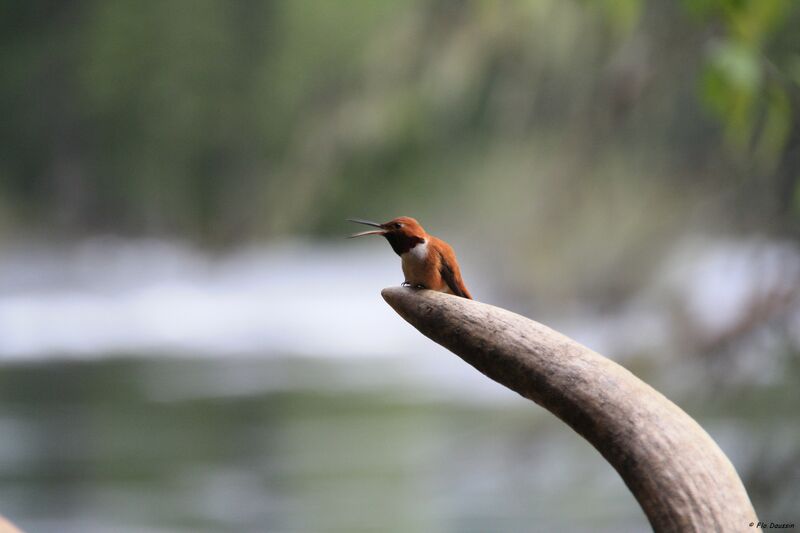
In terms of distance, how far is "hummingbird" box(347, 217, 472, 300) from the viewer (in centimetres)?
29

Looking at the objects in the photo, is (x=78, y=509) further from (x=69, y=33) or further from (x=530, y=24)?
(x=530, y=24)

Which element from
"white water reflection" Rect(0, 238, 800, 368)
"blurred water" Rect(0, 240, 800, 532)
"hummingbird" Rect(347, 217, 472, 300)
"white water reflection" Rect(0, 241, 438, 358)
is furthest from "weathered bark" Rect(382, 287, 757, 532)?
"white water reflection" Rect(0, 241, 438, 358)

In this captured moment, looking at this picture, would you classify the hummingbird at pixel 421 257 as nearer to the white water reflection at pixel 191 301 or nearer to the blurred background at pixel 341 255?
the blurred background at pixel 341 255

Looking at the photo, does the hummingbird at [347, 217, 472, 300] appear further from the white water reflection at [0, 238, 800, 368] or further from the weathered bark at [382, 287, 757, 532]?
the white water reflection at [0, 238, 800, 368]

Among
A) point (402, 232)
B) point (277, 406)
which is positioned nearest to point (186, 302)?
point (277, 406)

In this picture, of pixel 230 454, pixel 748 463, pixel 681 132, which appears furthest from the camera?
pixel 230 454

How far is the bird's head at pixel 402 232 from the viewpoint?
0.29 meters

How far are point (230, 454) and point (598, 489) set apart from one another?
516 millimetres

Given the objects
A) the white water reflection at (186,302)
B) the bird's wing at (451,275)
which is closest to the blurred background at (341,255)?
the white water reflection at (186,302)

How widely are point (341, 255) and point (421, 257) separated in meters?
1.22

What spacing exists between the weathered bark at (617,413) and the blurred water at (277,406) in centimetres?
74

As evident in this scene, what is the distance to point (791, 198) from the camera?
686 millimetres

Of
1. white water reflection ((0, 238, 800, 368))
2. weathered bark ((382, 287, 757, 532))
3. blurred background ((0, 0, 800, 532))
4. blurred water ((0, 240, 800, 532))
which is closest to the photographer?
weathered bark ((382, 287, 757, 532))

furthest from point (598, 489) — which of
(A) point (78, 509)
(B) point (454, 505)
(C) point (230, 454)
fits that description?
(A) point (78, 509)
